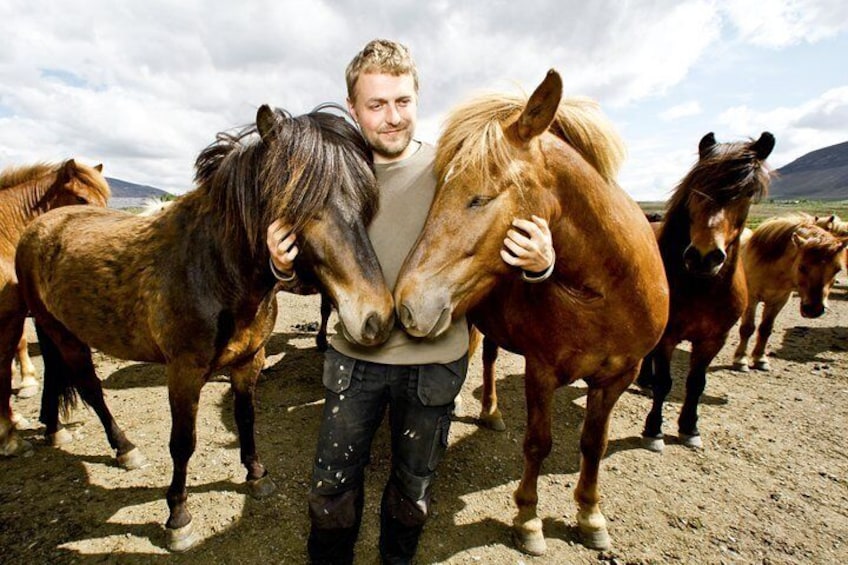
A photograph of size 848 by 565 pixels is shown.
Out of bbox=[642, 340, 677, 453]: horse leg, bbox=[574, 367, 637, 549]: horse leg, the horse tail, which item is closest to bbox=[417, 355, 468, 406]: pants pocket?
bbox=[574, 367, 637, 549]: horse leg

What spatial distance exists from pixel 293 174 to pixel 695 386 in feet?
14.2

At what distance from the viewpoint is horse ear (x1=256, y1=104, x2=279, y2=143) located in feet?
6.46

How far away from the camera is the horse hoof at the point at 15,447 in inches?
143

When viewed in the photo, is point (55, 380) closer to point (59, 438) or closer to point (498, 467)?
point (59, 438)

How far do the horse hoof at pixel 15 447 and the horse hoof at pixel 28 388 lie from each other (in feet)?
4.88

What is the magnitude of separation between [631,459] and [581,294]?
98.5 inches

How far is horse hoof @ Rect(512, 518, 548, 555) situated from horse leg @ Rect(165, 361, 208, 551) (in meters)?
2.29

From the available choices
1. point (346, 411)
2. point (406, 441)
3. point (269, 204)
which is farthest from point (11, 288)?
point (406, 441)

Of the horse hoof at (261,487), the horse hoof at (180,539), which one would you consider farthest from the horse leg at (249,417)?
the horse hoof at (180,539)

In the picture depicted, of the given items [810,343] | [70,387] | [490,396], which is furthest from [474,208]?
[810,343]

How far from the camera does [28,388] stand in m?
4.86

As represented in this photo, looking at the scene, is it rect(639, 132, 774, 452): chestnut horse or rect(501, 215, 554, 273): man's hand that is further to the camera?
rect(639, 132, 774, 452): chestnut horse

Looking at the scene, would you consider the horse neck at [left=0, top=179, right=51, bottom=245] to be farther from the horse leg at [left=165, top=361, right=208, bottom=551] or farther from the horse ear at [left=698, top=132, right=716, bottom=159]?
the horse ear at [left=698, top=132, right=716, bottom=159]

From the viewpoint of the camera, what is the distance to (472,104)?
209cm
